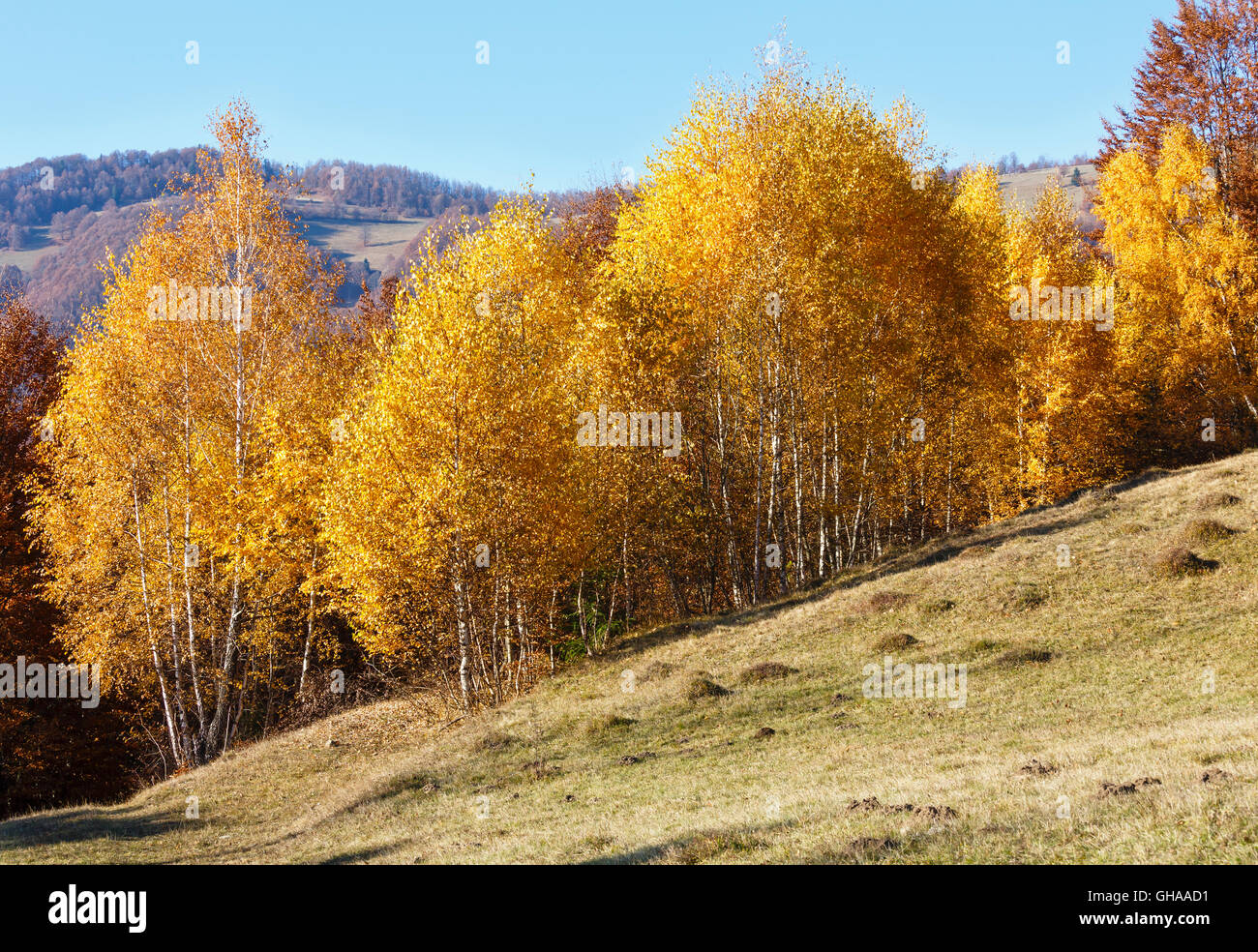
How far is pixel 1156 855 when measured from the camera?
7648 millimetres

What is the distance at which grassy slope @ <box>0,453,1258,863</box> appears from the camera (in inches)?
400

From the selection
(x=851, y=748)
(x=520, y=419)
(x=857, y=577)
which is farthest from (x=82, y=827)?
(x=857, y=577)

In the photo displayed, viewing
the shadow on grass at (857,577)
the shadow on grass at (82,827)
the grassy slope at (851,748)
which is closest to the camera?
the grassy slope at (851,748)

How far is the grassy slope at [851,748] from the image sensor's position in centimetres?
1016

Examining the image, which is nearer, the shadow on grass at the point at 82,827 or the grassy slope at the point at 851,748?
the grassy slope at the point at 851,748

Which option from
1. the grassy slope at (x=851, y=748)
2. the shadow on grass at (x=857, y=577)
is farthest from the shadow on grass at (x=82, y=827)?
the shadow on grass at (x=857, y=577)

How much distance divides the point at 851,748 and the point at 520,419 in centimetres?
1448

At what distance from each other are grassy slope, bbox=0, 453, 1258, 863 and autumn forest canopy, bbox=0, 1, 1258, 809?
15.4 feet

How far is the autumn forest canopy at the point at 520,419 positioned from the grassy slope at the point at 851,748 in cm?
468

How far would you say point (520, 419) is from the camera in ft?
89.5

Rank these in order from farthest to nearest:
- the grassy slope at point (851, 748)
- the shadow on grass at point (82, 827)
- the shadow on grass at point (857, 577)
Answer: the shadow on grass at point (857, 577)
the shadow on grass at point (82, 827)
the grassy slope at point (851, 748)

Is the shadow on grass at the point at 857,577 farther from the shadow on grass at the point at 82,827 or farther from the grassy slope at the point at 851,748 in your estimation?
the shadow on grass at the point at 82,827

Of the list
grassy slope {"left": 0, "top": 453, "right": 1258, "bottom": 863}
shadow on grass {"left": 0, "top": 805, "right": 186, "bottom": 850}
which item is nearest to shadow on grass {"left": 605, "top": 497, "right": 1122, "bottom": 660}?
grassy slope {"left": 0, "top": 453, "right": 1258, "bottom": 863}

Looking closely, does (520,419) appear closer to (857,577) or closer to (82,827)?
(857,577)
